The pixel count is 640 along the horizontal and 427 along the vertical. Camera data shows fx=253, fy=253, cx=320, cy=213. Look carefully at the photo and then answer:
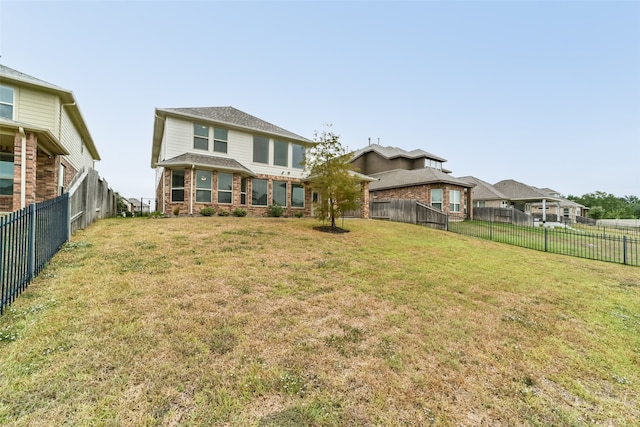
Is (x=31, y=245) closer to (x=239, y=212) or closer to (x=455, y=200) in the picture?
(x=239, y=212)

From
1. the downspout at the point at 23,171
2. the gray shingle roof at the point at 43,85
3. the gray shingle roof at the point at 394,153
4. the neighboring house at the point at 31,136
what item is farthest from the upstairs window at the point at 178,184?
the gray shingle roof at the point at 394,153

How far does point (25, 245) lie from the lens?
4316 mm

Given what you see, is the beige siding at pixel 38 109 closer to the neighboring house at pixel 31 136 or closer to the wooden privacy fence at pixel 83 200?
the neighboring house at pixel 31 136

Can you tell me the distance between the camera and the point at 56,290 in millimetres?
4148

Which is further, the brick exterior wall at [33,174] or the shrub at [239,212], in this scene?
the shrub at [239,212]

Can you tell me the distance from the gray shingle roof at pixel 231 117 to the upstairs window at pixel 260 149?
656 millimetres

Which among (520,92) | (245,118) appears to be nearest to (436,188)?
(520,92)

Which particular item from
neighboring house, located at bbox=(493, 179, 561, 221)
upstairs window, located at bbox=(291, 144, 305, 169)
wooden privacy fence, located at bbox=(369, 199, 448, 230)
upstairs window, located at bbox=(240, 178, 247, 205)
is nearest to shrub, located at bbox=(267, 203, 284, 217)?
upstairs window, located at bbox=(240, 178, 247, 205)

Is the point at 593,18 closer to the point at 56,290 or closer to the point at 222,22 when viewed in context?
the point at 222,22

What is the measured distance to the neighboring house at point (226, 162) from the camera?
1412 cm

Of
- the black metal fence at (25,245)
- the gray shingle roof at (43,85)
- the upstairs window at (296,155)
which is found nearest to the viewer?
the black metal fence at (25,245)

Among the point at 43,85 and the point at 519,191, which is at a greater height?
the point at 43,85

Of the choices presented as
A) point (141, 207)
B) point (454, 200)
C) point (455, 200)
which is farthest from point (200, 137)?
point (455, 200)

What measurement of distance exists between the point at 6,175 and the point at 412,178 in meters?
25.1
